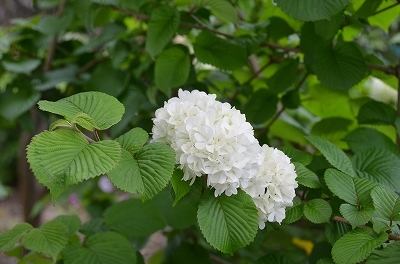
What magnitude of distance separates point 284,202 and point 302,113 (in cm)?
91

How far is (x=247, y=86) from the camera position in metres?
1.20

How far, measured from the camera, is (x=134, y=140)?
23.7 inches

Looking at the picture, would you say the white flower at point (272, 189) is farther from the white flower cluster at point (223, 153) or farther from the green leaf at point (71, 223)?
the green leaf at point (71, 223)

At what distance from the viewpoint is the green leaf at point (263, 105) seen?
1046mm

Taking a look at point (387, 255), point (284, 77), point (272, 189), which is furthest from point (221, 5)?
point (387, 255)

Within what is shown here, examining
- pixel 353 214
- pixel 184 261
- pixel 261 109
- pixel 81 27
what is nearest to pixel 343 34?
pixel 261 109

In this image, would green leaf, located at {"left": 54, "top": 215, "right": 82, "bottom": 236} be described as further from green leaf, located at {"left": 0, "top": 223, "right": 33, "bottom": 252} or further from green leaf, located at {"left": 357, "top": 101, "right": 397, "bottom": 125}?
green leaf, located at {"left": 357, "top": 101, "right": 397, "bottom": 125}

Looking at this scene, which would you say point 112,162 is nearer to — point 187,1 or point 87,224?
point 87,224

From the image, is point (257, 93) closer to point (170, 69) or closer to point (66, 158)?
point (170, 69)

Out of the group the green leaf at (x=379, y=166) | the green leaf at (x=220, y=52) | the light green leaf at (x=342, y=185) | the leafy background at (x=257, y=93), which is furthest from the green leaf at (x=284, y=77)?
the light green leaf at (x=342, y=185)

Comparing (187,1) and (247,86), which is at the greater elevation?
(187,1)

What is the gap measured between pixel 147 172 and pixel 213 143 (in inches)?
3.6

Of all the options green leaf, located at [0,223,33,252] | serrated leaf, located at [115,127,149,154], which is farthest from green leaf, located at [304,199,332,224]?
green leaf, located at [0,223,33,252]

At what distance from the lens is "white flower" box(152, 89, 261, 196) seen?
54cm
